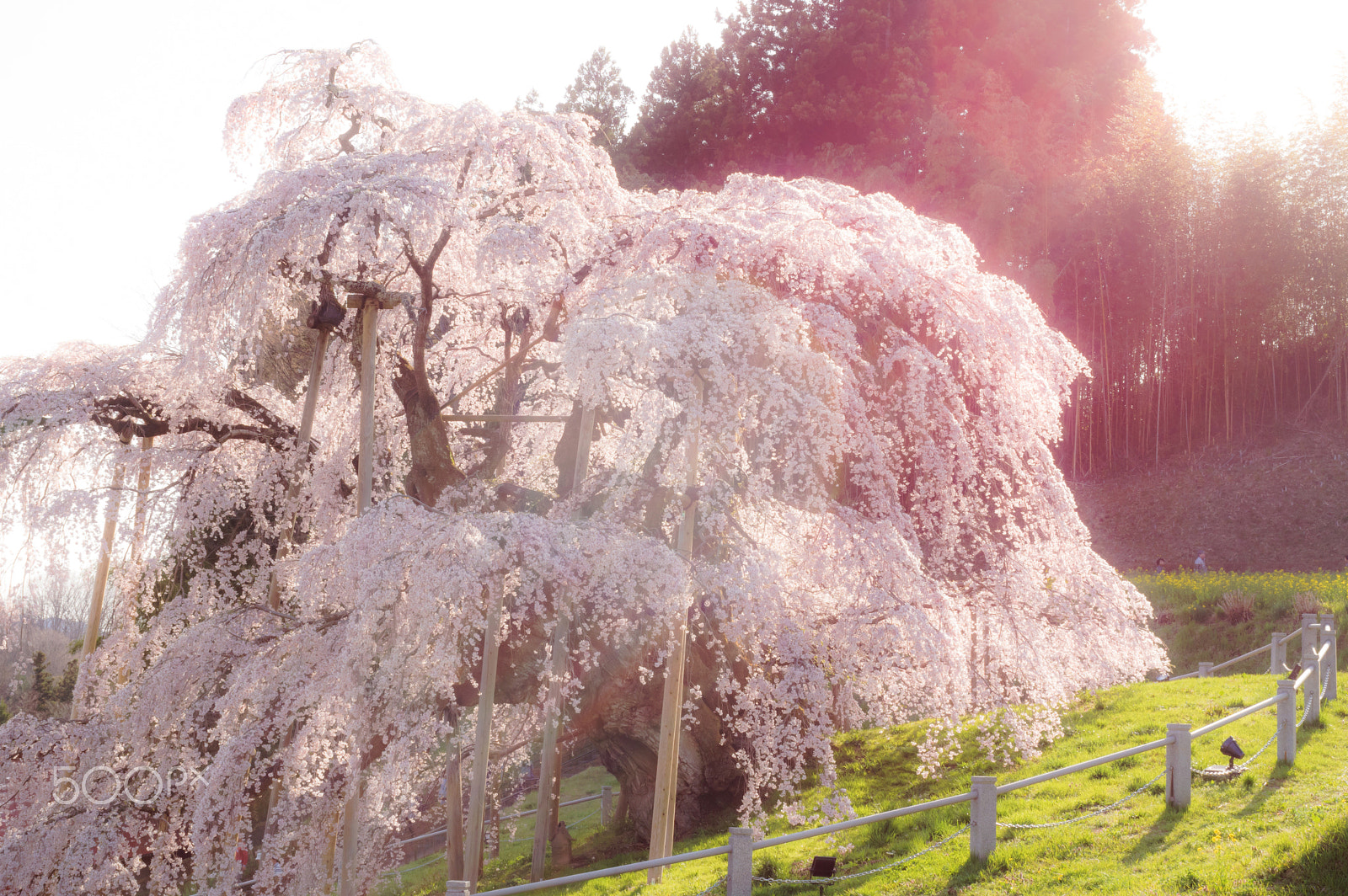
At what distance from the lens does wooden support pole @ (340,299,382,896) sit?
8164 mm

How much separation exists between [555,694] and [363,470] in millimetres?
2756

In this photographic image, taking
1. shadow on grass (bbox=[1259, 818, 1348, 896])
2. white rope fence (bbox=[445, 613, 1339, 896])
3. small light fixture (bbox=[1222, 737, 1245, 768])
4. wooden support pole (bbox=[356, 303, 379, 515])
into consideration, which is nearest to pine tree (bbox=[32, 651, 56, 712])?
wooden support pole (bbox=[356, 303, 379, 515])

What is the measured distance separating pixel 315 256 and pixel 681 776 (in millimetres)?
7368

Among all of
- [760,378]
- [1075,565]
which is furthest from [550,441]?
[1075,565]

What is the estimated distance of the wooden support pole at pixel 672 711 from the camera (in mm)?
8156

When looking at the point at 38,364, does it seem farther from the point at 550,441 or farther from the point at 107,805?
the point at 550,441

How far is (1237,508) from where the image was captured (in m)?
25.5

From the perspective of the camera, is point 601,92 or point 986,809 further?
point 601,92

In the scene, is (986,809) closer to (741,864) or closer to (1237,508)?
(741,864)

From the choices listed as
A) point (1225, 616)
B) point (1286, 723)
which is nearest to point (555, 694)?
point (1286, 723)

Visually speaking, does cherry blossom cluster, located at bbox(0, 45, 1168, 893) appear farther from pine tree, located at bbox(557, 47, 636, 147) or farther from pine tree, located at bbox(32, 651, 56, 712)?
pine tree, located at bbox(557, 47, 636, 147)

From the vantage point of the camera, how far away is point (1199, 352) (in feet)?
88.2

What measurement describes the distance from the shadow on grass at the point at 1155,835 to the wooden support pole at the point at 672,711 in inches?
141

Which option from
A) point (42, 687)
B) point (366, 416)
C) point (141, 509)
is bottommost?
point (42, 687)
